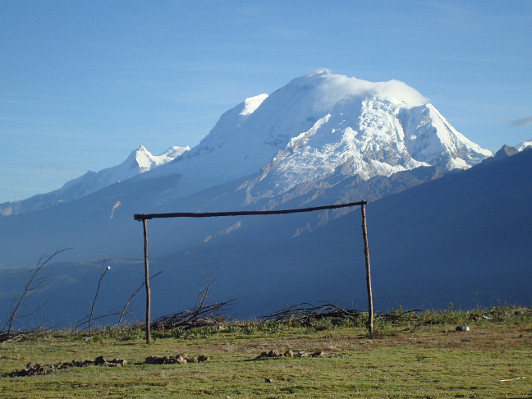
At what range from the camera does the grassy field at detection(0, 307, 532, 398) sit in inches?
406

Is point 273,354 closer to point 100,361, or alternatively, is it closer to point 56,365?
point 100,361

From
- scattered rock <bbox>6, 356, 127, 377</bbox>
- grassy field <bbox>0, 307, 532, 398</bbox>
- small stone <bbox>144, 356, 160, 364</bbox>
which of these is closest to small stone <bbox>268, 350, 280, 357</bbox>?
grassy field <bbox>0, 307, 532, 398</bbox>

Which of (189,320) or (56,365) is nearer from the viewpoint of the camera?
(56,365)

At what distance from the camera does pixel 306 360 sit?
513 inches

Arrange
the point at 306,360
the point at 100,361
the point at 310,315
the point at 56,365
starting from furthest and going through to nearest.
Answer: the point at 310,315 < the point at 100,361 < the point at 56,365 < the point at 306,360

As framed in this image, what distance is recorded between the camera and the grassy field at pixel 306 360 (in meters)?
10.3

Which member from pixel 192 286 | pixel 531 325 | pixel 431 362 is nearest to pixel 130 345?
pixel 431 362

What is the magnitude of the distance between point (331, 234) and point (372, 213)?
11677 millimetres

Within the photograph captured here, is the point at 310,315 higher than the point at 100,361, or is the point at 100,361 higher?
the point at 100,361

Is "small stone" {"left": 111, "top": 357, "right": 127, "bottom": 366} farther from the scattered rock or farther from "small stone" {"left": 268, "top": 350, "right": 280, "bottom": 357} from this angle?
"small stone" {"left": 268, "top": 350, "right": 280, "bottom": 357}

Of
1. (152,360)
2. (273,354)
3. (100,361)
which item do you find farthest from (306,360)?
(100,361)

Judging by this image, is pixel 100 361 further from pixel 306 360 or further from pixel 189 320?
pixel 189 320

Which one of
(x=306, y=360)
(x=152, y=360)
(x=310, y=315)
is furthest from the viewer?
(x=310, y=315)

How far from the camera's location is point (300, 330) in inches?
723
